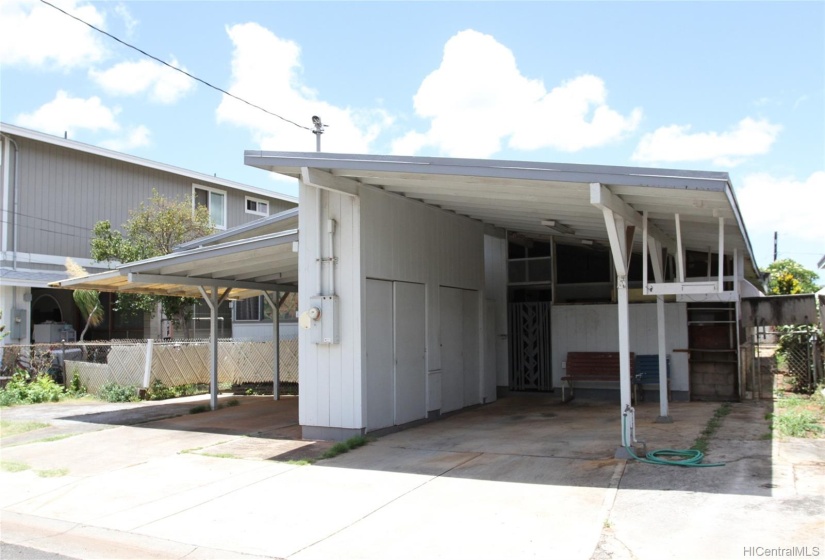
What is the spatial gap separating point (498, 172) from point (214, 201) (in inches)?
794

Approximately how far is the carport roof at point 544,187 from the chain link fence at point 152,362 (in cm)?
860

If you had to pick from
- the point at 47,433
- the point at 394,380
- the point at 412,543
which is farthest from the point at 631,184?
the point at 47,433

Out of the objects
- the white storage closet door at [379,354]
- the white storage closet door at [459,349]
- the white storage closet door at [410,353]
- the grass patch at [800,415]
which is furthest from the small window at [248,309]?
the grass patch at [800,415]

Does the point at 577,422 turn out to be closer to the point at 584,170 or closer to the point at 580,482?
the point at 580,482

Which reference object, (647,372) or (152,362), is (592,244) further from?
(152,362)

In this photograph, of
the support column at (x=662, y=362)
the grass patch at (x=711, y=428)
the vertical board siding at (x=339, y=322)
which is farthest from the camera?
the support column at (x=662, y=362)

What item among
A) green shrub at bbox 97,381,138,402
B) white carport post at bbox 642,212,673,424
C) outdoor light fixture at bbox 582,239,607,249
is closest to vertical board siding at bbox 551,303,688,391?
outdoor light fixture at bbox 582,239,607,249

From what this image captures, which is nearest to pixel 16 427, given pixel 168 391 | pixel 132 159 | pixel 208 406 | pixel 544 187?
pixel 208 406

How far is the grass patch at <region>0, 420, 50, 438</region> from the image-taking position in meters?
11.0

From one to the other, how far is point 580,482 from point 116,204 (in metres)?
20.4

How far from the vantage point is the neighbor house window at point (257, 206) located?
88.9 feet

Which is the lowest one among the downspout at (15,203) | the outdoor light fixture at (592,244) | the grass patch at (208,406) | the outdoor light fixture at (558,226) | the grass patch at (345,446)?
the grass patch at (208,406)

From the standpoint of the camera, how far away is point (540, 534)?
5152 millimetres

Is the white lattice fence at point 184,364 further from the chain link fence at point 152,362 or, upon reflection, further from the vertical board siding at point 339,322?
the vertical board siding at point 339,322
